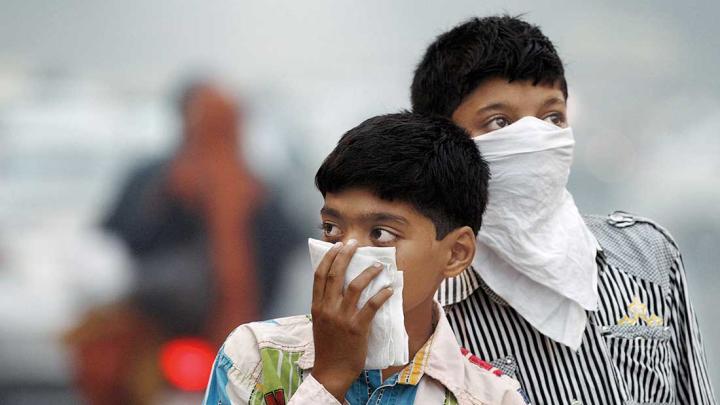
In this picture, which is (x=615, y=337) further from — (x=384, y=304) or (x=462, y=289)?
(x=384, y=304)

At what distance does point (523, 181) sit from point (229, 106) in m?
1.29

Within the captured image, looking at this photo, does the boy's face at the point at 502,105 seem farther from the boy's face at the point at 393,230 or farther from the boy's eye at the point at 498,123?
the boy's face at the point at 393,230

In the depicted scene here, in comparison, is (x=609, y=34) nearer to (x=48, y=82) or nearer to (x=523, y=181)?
(x=523, y=181)

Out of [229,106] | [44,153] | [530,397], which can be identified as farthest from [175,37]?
[530,397]

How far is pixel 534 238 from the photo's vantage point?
2506 mm

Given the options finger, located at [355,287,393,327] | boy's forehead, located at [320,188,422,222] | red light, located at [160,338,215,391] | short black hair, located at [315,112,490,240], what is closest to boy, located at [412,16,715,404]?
short black hair, located at [315,112,490,240]

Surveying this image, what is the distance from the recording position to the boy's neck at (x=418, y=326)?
89.2 inches

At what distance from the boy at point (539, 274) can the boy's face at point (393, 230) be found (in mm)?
338

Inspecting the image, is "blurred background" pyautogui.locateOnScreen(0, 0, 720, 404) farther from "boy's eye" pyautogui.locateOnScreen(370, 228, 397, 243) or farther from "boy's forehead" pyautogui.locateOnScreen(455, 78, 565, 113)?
"boy's eye" pyautogui.locateOnScreen(370, 228, 397, 243)

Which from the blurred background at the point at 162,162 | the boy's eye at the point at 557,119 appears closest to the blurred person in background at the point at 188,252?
the blurred background at the point at 162,162

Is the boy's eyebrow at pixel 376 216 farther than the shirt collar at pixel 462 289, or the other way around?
the shirt collar at pixel 462 289

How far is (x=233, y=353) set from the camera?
7.07 ft

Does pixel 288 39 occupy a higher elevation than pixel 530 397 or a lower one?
higher

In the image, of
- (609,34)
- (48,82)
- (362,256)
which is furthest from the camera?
(609,34)
